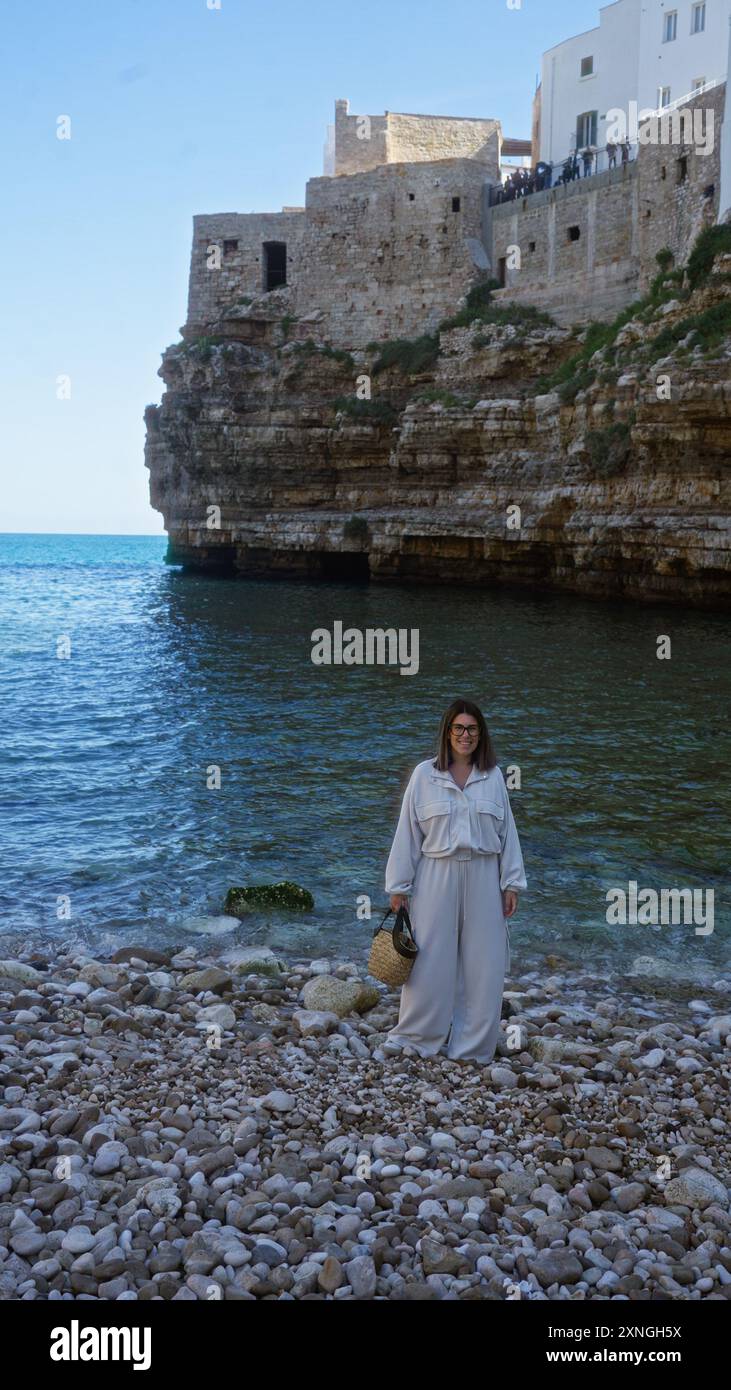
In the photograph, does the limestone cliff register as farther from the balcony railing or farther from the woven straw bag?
the woven straw bag

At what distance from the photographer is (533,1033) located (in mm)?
6090

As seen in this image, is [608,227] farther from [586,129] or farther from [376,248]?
[376,248]

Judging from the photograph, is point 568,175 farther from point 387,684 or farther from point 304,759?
point 304,759

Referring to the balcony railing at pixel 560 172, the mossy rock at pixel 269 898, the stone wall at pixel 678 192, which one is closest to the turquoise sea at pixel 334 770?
the mossy rock at pixel 269 898

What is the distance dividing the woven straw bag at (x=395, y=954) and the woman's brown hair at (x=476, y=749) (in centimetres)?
87

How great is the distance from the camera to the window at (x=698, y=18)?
122 feet

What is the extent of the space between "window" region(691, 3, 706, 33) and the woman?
41351 mm

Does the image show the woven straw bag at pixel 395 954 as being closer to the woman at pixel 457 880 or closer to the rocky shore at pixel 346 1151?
the woman at pixel 457 880

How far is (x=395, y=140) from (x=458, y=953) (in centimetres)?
4978

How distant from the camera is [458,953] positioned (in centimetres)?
579

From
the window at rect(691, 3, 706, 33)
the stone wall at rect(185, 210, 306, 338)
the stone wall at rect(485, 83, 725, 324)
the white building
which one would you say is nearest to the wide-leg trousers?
the stone wall at rect(485, 83, 725, 324)

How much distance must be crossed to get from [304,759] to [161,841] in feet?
11.8
